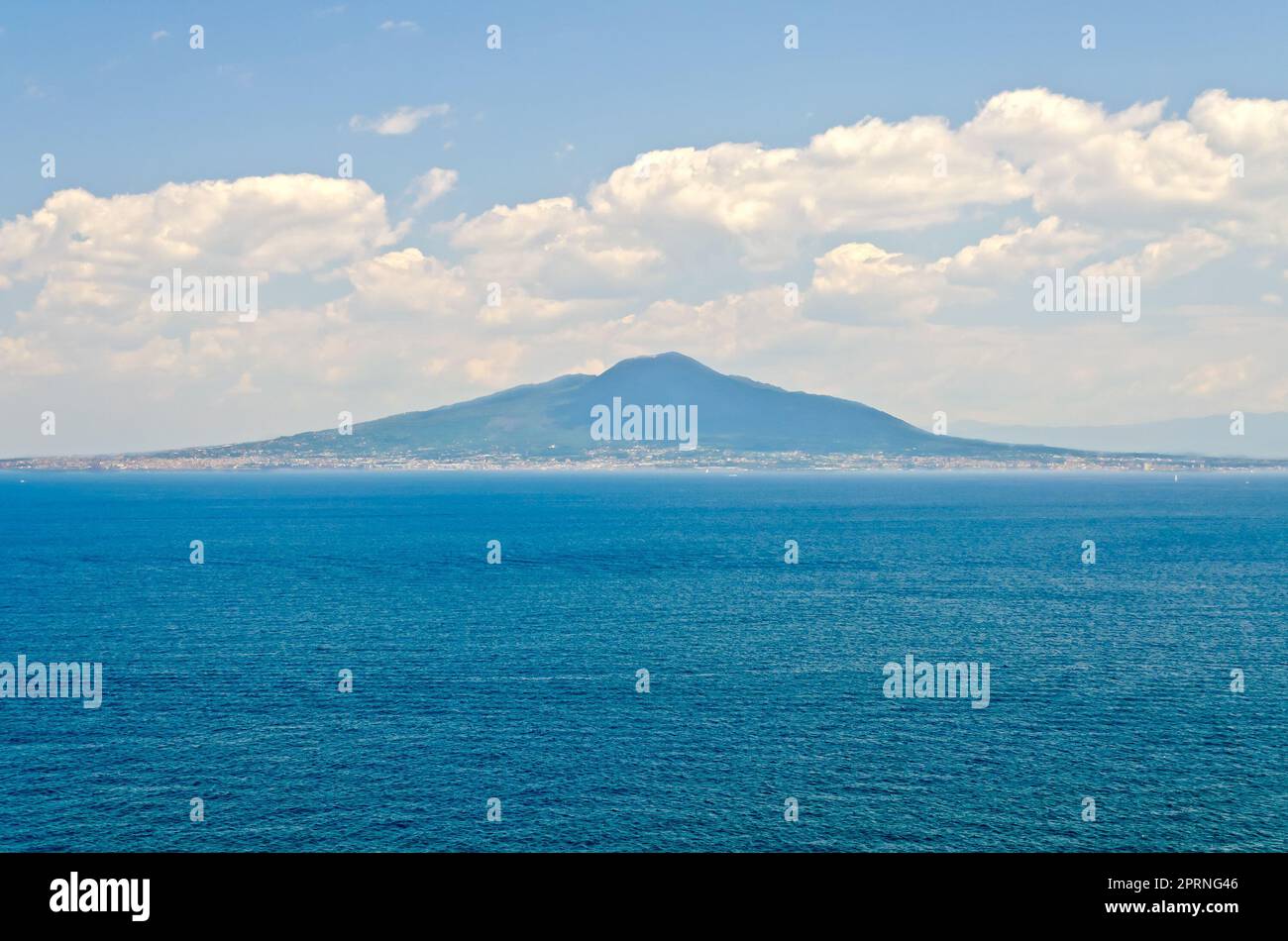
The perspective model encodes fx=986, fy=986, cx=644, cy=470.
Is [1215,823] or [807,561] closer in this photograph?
[1215,823]

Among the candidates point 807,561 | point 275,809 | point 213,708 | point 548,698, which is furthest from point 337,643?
point 807,561

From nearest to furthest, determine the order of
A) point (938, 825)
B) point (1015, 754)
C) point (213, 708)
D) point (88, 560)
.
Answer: point (938, 825)
point (1015, 754)
point (213, 708)
point (88, 560)

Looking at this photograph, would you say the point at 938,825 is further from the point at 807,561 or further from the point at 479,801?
the point at 807,561
